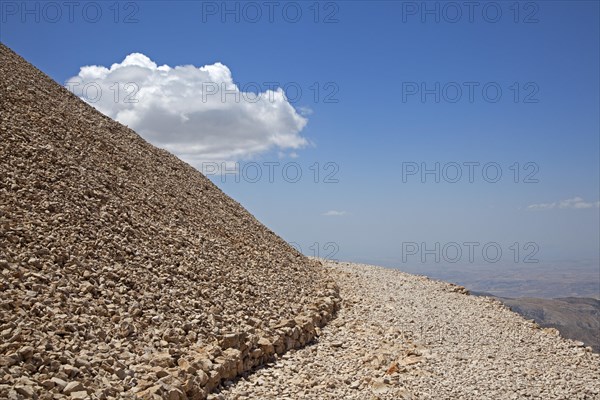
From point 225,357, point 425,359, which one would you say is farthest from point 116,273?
point 425,359

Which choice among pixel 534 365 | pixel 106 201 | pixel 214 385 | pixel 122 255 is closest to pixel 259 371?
pixel 214 385

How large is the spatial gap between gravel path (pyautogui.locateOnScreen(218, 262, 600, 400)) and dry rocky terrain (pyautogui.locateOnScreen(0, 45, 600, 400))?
0.04 meters

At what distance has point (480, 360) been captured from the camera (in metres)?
Result: 9.67

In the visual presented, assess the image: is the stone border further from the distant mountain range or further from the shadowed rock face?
the distant mountain range

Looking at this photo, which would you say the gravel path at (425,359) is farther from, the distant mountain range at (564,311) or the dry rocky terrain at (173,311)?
the distant mountain range at (564,311)

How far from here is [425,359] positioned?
9.49 m

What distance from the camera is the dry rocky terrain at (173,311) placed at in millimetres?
6105

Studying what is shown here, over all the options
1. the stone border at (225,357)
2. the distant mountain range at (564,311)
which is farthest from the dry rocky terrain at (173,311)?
the distant mountain range at (564,311)

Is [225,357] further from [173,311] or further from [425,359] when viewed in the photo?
[425,359]

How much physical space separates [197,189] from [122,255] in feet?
22.1

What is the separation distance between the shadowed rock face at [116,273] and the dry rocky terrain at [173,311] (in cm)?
3

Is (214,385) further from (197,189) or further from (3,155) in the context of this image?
(197,189)

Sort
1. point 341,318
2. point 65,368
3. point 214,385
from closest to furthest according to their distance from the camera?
point 65,368 → point 214,385 → point 341,318

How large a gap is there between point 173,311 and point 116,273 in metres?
1.10
